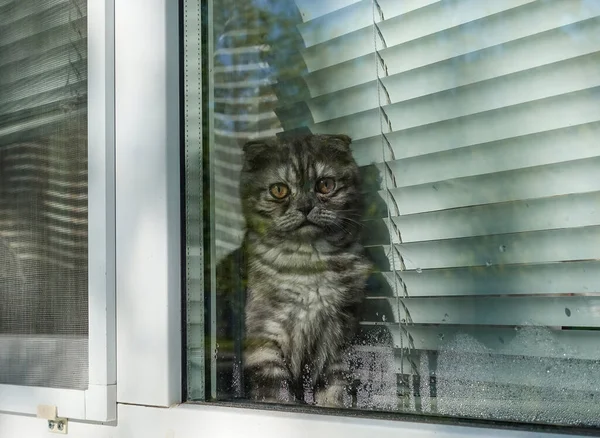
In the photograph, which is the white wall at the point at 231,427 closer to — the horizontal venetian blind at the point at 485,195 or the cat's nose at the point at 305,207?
the horizontal venetian blind at the point at 485,195

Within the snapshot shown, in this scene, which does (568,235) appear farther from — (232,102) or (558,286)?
(232,102)

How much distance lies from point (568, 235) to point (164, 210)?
712 millimetres

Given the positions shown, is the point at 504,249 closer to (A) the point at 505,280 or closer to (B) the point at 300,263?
(A) the point at 505,280

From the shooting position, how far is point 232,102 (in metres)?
1.47

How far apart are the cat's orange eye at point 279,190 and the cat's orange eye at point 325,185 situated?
8 cm

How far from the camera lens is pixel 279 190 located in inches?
70.9

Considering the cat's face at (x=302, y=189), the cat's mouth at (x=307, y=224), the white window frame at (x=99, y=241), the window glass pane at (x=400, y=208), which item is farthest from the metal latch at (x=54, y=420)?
the cat's mouth at (x=307, y=224)

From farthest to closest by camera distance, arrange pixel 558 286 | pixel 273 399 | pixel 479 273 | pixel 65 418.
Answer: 1. pixel 65 418
2. pixel 273 399
3. pixel 479 273
4. pixel 558 286

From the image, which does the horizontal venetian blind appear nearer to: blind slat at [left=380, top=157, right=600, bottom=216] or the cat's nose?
blind slat at [left=380, top=157, right=600, bottom=216]

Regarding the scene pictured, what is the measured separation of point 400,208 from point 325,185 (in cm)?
48

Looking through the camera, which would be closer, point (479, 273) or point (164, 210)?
point (479, 273)

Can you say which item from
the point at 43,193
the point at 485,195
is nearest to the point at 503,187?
the point at 485,195

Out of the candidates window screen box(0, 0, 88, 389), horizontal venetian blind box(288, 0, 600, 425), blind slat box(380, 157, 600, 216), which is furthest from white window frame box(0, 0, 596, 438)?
blind slat box(380, 157, 600, 216)

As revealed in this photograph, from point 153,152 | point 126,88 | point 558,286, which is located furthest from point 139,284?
point 558,286
